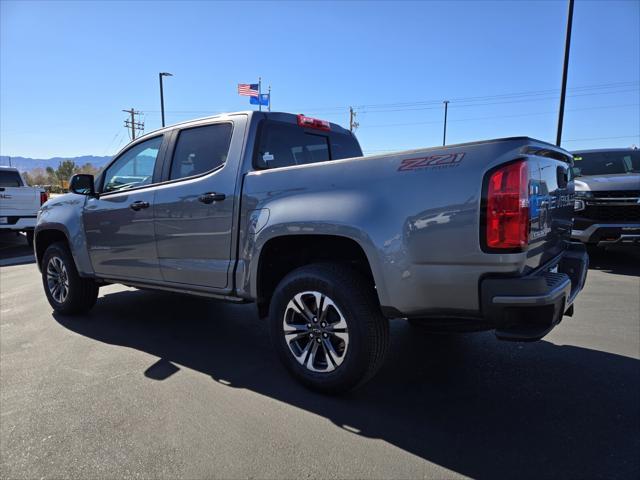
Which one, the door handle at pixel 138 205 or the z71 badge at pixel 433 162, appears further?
the door handle at pixel 138 205

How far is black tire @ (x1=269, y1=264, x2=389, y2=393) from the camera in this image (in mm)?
2682

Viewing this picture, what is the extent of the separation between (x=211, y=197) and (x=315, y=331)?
1.33 meters

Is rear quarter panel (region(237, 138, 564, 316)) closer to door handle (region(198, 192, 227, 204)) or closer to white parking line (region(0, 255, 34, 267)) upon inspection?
door handle (region(198, 192, 227, 204))

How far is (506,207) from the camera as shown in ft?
7.25

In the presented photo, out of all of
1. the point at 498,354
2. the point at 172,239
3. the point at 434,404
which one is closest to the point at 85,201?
the point at 172,239

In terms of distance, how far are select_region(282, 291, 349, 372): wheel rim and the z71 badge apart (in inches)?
38.8

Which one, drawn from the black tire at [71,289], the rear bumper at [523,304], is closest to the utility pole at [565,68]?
the rear bumper at [523,304]

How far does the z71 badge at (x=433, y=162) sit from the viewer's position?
7.55ft

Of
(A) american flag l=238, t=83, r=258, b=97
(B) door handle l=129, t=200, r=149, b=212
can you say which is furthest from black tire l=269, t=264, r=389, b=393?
(A) american flag l=238, t=83, r=258, b=97

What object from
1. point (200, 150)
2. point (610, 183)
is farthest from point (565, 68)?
point (200, 150)

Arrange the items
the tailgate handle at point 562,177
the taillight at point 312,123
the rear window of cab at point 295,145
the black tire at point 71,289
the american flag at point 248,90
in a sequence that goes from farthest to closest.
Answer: the american flag at point 248,90 → the black tire at point 71,289 → the taillight at point 312,123 → the rear window of cab at point 295,145 → the tailgate handle at point 562,177

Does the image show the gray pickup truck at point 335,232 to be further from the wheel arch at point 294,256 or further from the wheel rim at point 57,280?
the wheel rim at point 57,280

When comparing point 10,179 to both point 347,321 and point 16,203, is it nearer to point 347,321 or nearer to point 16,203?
point 16,203

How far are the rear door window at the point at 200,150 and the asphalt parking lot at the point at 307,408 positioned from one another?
1598mm
